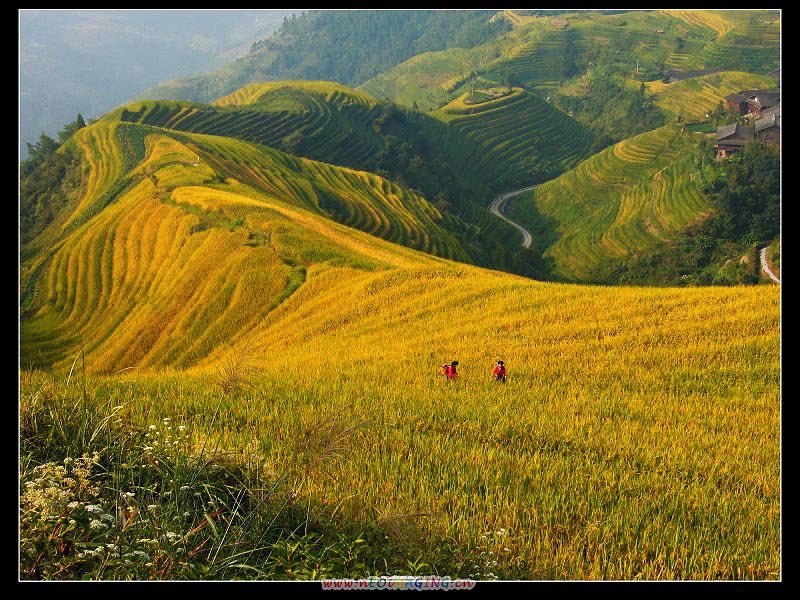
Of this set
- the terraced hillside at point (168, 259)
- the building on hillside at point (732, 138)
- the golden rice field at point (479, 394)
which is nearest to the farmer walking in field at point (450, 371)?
the golden rice field at point (479, 394)

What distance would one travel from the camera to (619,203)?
309 feet

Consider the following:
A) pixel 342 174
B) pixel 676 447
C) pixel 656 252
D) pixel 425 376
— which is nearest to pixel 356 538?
pixel 676 447

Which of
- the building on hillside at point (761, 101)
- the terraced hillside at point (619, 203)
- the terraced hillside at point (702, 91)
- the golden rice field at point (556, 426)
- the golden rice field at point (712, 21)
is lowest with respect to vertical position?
the golden rice field at point (556, 426)

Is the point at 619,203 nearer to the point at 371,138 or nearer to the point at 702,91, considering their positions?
the point at 371,138

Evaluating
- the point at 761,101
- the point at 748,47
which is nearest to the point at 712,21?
the point at 748,47

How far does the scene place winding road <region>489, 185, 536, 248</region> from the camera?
314ft

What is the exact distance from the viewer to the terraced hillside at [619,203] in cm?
8112

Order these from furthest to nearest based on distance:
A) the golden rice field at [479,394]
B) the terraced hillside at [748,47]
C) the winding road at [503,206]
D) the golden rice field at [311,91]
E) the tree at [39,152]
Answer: the terraced hillside at [748,47] < the golden rice field at [311,91] < the winding road at [503,206] < the tree at [39,152] < the golden rice field at [479,394]

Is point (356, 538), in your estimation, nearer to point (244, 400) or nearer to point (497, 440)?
point (497, 440)

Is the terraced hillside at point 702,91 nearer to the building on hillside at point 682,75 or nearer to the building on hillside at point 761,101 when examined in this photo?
the building on hillside at point 682,75

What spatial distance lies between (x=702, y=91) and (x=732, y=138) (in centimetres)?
6709

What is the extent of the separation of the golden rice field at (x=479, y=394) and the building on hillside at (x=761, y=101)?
107 meters

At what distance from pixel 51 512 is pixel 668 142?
120m

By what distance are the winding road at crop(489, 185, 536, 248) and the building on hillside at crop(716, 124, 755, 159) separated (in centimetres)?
3214
